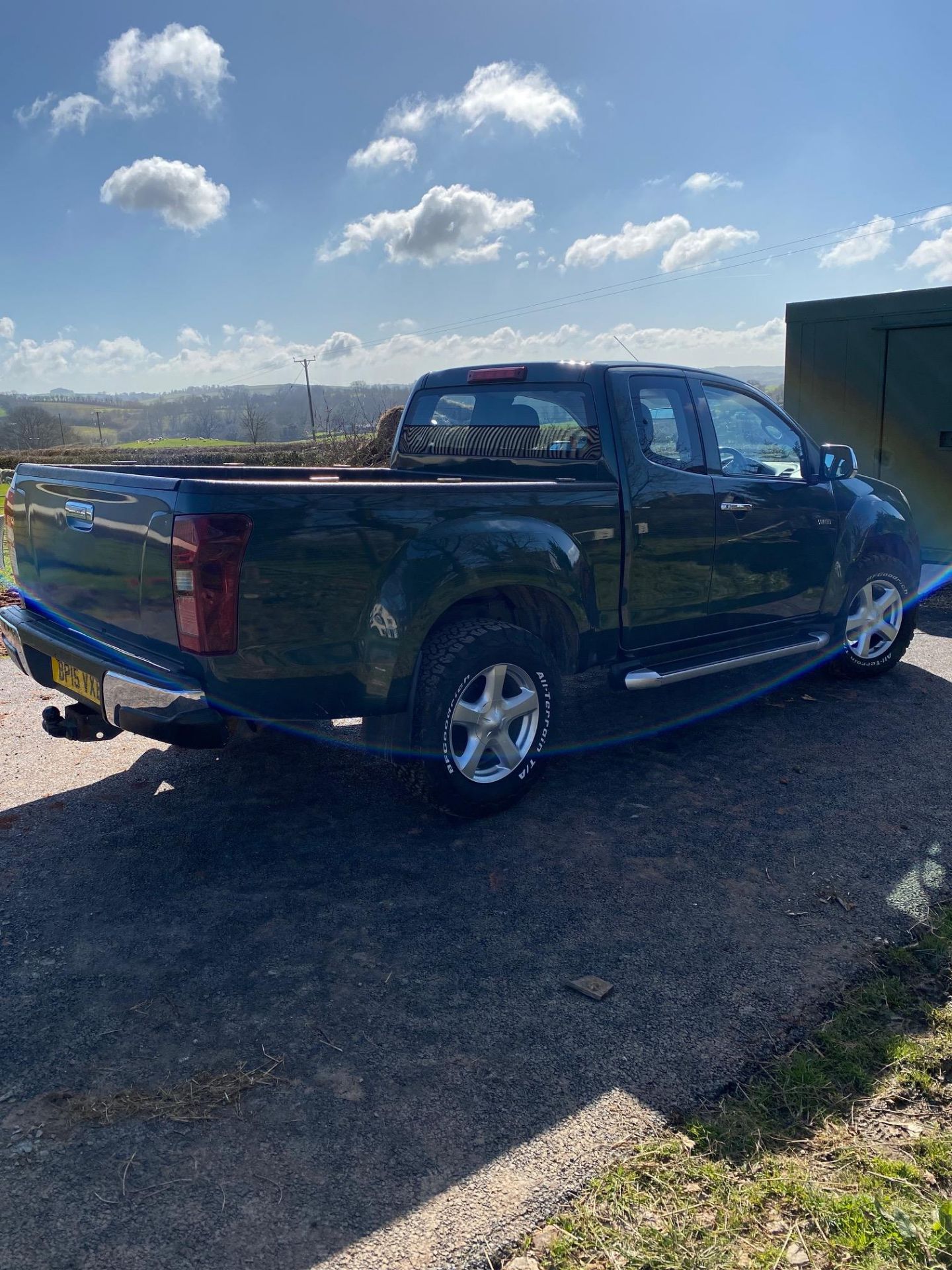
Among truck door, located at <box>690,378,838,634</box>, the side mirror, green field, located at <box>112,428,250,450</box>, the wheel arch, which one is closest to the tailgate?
the wheel arch

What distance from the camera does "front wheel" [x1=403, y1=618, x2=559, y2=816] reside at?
371 cm

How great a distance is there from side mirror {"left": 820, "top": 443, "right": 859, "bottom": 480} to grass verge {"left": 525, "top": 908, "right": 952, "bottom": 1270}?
3.72 metres

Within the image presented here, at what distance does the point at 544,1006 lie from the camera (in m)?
2.74

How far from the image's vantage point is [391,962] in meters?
2.98

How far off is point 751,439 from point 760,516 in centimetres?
49

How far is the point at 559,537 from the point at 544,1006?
2.02 metres

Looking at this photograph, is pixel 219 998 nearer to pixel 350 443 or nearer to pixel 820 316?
pixel 820 316

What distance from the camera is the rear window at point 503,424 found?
4562mm

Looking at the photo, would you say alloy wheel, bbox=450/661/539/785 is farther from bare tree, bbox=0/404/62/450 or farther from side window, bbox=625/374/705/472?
bare tree, bbox=0/404/62/450

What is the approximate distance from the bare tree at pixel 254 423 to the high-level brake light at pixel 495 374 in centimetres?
→ 7171

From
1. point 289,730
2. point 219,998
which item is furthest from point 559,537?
point 219,998

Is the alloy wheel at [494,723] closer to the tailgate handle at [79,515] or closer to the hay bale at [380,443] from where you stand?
the tailgate handle at [79,515]

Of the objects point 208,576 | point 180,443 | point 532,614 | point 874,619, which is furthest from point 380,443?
point 180,443

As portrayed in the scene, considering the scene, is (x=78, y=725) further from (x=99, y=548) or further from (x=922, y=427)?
(x=922, y=427)
